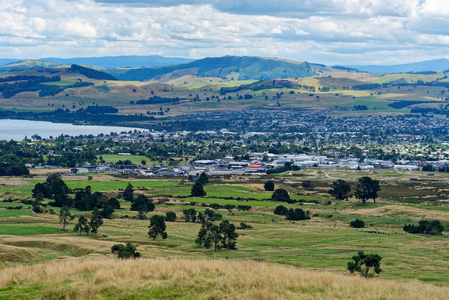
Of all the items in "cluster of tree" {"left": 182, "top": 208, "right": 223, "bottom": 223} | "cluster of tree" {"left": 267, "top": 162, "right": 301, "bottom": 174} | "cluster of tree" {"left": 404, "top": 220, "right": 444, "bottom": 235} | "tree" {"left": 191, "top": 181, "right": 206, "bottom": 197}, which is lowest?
"cluster of tree" {"left": 267, "top": 162, "right": 301, "bottom": 174}

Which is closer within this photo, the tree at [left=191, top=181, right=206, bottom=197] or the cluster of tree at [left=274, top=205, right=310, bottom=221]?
the cluster of tree at [left=274, top=205, right=310, bottom=221]

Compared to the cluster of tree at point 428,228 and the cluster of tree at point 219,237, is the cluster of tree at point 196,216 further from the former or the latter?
the cluster of tree at point 428,228

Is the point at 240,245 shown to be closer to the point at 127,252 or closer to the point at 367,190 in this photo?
the point at 127,252

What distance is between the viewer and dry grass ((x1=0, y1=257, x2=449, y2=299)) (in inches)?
848

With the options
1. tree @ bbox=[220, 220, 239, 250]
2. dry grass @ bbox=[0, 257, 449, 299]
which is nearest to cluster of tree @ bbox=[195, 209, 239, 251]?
tree @ bbox=[220, 220, 239, 250]

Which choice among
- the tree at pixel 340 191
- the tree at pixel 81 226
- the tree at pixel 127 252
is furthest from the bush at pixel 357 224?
the tree at pixel 127 252

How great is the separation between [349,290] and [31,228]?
5005cm

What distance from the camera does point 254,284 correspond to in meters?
22.6

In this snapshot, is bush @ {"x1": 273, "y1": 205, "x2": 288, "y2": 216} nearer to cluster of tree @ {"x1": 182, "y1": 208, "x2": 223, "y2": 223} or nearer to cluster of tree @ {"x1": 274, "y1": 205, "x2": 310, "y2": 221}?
cluster of tree @ {"x1": 274, "y1": 205, "x2": 310, "y2": 221}

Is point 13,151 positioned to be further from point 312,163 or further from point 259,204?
point 259,204

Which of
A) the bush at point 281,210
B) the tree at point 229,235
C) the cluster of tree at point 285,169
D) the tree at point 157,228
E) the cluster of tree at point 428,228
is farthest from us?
the cluster of tree at point 285,169

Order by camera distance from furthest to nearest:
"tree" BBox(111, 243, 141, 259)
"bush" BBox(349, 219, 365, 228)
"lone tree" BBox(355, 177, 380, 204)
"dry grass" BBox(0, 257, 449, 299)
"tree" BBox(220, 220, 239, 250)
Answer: "lone tree" BBox(355, 177, 380, 204) < "bush" BBox(349, 219, 365, 228) < "tree" BBox(220, 220, 239, 250) < "tree" BBox(111, 243, 141, 259) < "dry grass" BBox(0, 257, 449, 299)

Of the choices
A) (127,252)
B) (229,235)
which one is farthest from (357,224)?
(127,252)

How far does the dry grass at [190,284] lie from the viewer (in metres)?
21.5
